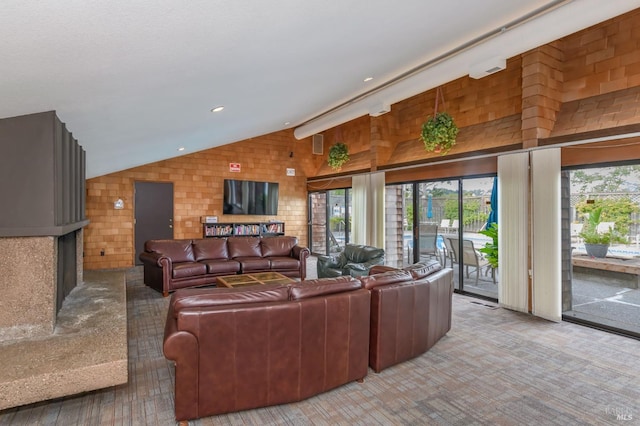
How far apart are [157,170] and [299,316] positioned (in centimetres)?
722

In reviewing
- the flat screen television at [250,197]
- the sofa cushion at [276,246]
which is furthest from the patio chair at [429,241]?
the flat screen television at [250,197]

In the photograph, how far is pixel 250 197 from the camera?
30.7 feet

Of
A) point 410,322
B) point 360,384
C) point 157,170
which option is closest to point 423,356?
point 410,322

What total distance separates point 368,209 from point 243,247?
8.94 ft

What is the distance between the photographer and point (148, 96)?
9.48ft

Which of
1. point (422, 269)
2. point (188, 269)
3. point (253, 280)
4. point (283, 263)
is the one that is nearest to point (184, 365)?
point (422, 269)

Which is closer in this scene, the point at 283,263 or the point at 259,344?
the point at 259,344

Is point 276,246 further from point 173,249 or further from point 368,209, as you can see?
point 368,209

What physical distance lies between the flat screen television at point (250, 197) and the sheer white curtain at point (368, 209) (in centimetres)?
264

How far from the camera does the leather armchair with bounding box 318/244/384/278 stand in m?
5.48

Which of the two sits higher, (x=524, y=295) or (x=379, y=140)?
(x=379, y=140)

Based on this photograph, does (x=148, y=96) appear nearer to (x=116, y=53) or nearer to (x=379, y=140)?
(x=116, y=53)

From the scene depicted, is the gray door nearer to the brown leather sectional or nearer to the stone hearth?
the stone hearth

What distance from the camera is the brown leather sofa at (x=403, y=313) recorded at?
294 centimetres
